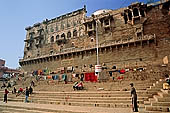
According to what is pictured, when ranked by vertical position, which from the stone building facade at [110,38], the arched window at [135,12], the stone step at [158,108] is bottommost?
the stone step at [158,108]

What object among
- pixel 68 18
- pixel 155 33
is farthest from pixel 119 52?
pixel 68 18

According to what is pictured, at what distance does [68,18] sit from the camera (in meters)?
39.8

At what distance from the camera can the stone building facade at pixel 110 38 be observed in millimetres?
24828

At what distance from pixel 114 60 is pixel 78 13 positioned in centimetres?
1847

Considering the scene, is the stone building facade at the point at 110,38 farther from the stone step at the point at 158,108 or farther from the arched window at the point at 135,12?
the stone step at the point at 158,108

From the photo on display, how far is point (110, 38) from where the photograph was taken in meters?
30.5

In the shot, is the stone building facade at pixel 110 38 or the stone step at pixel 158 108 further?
the stone building facade at pixel 110 38

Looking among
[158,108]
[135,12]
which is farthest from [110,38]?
[158,108]

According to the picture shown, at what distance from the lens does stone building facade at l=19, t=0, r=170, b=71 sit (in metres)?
24.8

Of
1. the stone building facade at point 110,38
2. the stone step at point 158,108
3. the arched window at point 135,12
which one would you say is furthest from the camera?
the arched window at point 135,12

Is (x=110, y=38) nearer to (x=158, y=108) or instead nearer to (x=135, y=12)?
(x=135, y=12)

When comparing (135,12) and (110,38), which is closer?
(135,12)

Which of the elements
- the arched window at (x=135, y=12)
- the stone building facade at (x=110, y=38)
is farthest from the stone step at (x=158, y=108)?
the arched window at (x=135, y=12)

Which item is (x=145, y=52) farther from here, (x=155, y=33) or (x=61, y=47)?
(x=61, y=47)
